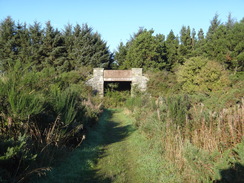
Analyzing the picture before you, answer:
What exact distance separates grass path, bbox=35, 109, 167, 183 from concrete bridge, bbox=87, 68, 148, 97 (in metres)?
14.6

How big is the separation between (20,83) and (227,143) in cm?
458

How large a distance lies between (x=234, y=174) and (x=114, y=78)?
19.7 meters

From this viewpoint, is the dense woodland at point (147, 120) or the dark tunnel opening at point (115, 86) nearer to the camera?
the dense woodland at point (147, 120)

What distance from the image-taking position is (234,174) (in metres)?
3.29

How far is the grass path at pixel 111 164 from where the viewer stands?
15.4ft

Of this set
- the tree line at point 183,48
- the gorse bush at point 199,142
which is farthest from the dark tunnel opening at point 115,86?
the gorse bush at point 199,142

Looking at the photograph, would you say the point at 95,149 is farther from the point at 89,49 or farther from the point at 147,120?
the point at 89,49

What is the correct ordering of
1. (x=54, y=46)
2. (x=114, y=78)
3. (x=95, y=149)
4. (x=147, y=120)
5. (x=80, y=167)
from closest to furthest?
(x=80, y=167) → (x=95, y=149) → (x=147, y=120) → (x=114, y=78) → (x=54, y=46)

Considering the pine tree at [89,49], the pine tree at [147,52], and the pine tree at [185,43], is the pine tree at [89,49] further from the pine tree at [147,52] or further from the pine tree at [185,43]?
the pine tree at [185,43]

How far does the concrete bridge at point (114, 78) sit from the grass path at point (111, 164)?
14.6 m

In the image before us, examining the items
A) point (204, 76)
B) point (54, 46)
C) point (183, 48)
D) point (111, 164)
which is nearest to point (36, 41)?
point (54, 46)

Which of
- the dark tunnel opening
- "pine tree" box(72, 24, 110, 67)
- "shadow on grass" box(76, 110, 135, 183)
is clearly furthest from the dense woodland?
→ "pine tree" box(72, 24, 110, 67)

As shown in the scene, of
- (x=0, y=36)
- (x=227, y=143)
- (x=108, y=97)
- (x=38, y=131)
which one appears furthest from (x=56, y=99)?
(x=0, y=36)

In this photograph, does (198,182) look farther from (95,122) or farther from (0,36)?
(0,36)
